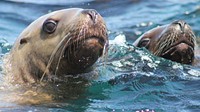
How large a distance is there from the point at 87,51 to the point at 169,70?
208cm

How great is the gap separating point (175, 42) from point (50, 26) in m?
1.99

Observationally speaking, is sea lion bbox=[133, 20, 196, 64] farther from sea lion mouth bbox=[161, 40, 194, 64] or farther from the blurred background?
the blurred background

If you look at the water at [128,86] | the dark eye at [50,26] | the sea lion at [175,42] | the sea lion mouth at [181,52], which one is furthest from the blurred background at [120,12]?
the dark eye at [50,26]

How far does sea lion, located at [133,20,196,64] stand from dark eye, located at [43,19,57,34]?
1.89 m

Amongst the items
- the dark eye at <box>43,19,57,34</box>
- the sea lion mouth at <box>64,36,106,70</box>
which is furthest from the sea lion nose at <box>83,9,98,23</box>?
the dark eye at <box>43,19,57,34</box>

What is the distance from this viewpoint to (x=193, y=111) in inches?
213

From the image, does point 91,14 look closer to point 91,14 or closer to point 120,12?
point 91,14

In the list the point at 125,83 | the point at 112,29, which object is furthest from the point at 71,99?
the point at 112,29

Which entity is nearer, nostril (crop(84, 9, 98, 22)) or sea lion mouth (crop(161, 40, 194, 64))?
nostril (crop(84, 9, 98, 22))

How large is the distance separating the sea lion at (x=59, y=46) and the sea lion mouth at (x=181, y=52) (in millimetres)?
1726

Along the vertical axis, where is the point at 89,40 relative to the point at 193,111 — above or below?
above

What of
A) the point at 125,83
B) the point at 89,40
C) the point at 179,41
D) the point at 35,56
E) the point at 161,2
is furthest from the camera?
the point at 161,2

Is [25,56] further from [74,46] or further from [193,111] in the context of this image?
[193,111]

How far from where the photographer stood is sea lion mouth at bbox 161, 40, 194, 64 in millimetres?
7031
